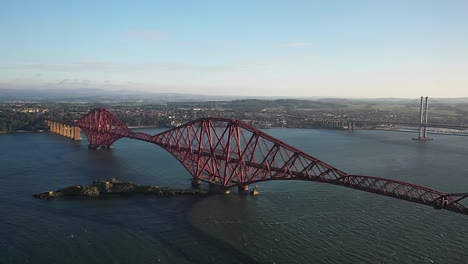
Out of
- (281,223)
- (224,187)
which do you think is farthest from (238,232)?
(224,187)

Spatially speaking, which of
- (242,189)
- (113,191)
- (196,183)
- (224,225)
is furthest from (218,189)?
(113,191)

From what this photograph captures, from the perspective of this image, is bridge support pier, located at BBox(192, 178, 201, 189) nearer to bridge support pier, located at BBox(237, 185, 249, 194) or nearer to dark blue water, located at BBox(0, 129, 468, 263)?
dark blue water, located at BBox(0, 129, 468, 263)

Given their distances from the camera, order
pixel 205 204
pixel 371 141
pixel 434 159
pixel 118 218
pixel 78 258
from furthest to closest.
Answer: pixel 371 141, pixel 434 159, pixel 205 204, pixel 118 218, pixel 78 258

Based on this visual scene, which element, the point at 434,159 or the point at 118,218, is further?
the point at 434,159

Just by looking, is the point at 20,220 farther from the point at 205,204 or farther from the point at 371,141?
the point at 371,141

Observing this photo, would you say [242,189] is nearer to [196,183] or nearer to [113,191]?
[196,183]

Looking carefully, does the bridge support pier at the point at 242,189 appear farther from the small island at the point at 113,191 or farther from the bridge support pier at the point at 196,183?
the bridge support pier at the point at 196,183

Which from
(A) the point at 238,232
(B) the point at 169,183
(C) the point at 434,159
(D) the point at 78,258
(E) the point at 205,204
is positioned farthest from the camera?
(C) the point at 434,159
